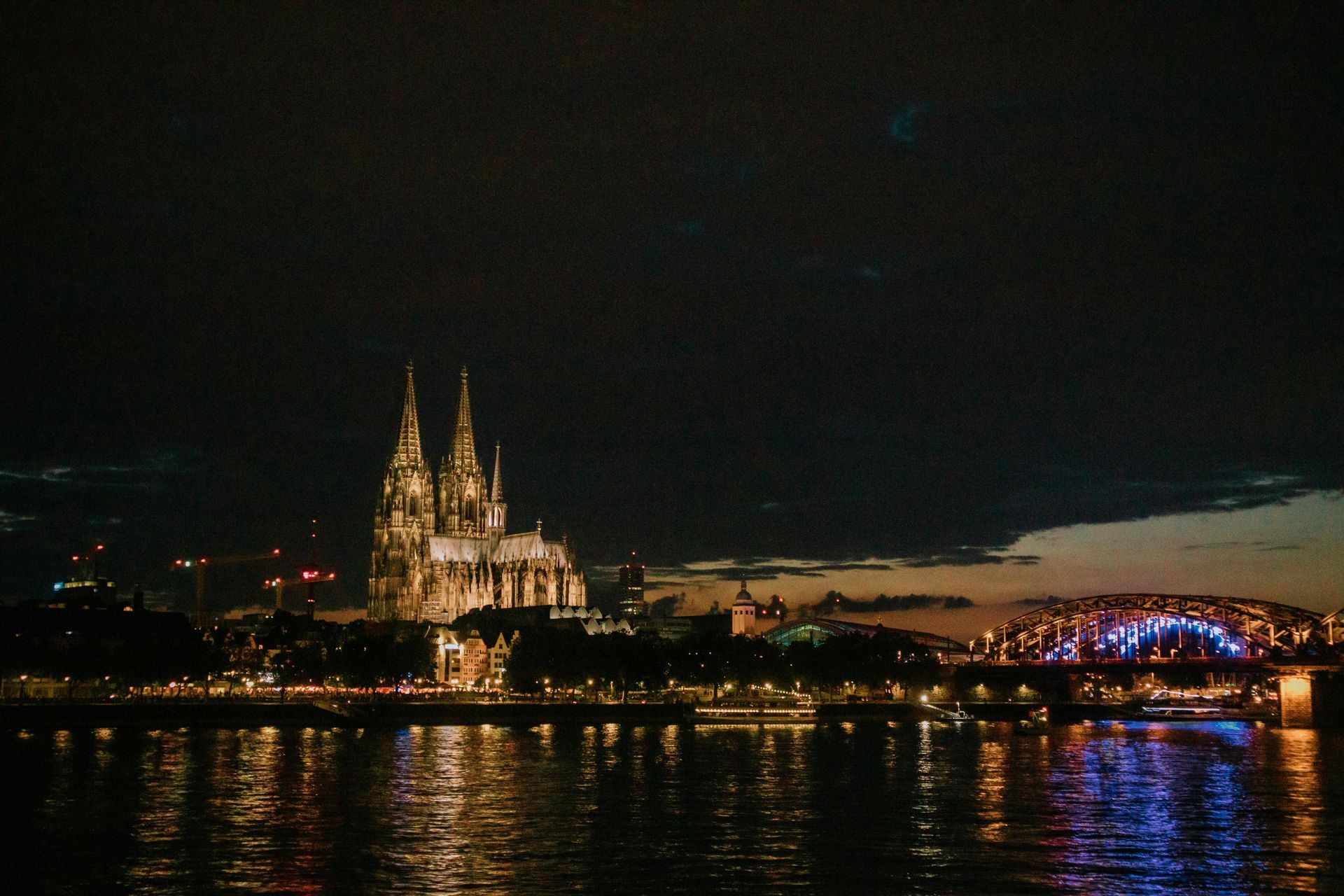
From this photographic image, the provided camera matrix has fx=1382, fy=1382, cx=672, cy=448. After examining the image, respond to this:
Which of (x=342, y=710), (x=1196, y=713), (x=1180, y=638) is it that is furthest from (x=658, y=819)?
(x=1180, y=638)

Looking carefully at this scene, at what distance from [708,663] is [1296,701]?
204ft

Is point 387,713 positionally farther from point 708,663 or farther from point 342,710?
point 708,663

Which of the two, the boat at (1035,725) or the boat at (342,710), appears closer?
the boat at (342,710)

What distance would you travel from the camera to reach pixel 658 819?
4938cm

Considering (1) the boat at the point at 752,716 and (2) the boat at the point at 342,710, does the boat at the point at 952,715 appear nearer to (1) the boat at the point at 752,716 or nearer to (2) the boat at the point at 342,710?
(1) the boat at the point at 752,716

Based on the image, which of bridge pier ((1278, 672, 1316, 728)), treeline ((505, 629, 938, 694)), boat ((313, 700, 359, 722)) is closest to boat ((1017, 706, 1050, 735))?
bridge pier ((1278, 672, 1316, 728))

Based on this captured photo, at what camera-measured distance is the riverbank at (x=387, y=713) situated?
103938mm

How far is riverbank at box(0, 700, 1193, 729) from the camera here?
104m

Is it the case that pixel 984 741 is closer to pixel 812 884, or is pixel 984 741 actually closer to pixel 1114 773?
pixel 1114 773

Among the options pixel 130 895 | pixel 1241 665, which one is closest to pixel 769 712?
pixel 1241 665

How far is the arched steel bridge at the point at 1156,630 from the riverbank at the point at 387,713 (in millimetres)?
16040

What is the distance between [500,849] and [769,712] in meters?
94.1

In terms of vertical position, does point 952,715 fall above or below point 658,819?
above

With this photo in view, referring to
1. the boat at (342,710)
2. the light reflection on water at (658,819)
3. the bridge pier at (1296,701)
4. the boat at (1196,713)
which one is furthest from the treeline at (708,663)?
the light reflection on water at (658,819)
